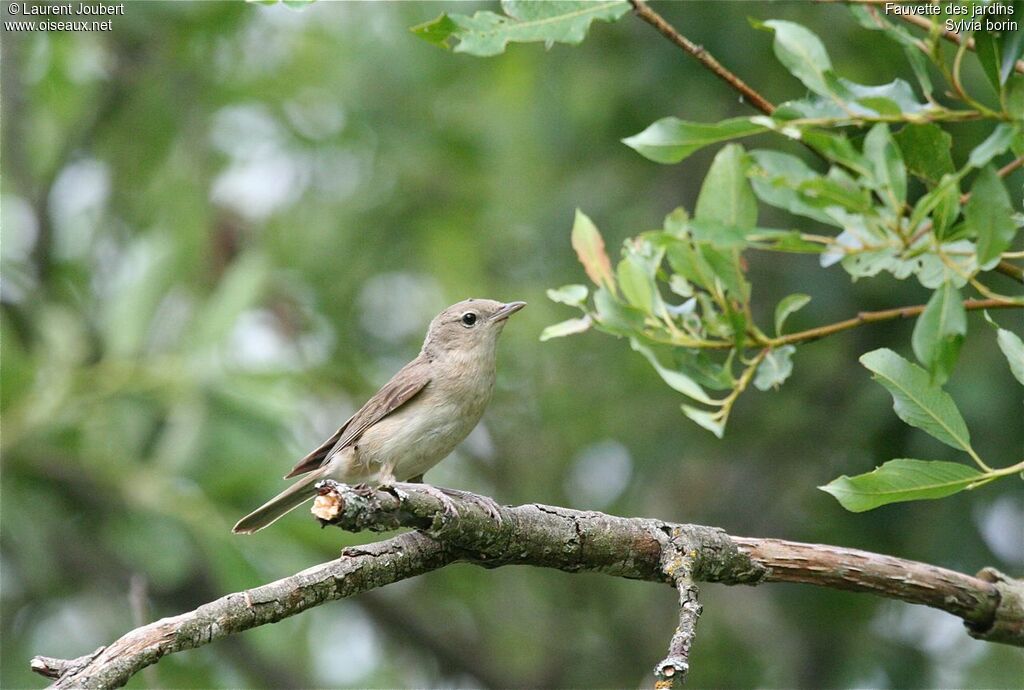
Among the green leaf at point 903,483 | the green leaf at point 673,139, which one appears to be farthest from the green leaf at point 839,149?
the green leaf at point 903,483

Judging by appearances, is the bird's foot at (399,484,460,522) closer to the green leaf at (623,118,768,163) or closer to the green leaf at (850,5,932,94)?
the green leaf at (623,118,768,163)

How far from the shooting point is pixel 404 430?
5539mm

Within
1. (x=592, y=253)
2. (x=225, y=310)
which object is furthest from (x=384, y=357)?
(x=592, y=253)

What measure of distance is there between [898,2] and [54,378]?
18.3ft

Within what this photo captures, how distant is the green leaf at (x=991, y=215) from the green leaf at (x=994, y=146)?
35 mm

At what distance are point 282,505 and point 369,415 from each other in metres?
0.61

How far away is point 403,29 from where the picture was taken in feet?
27.6

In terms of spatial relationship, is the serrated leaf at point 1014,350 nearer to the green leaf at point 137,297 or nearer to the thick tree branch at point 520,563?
the thick tree branch at point 520,563

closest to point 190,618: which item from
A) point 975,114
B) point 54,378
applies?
point 975,114

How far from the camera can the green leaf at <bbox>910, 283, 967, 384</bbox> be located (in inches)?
107

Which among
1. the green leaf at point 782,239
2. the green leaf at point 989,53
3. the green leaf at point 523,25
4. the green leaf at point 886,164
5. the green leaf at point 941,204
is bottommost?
the green leaf at point 782,239

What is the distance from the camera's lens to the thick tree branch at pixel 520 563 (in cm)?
324

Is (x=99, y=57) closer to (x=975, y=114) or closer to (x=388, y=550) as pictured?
(x=388, y=550)

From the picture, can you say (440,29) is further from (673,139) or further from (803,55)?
(803,55)
